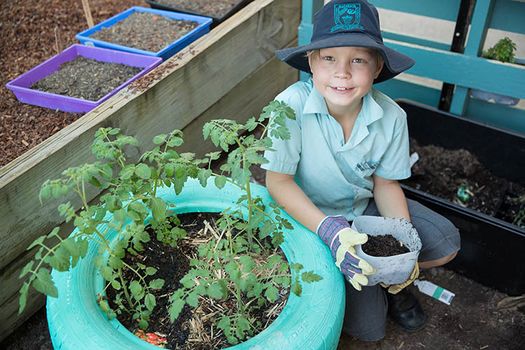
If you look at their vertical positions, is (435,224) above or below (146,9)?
below

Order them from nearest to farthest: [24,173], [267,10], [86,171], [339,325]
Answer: [86,171] < [339,325] < [24,173] < [267,10]

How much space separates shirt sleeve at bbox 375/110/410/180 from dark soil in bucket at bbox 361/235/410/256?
0.23m

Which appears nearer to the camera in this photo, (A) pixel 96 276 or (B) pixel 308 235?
(A) pixel 96 276

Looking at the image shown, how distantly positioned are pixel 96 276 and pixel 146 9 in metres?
1.70

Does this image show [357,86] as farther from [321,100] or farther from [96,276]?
[96,276]

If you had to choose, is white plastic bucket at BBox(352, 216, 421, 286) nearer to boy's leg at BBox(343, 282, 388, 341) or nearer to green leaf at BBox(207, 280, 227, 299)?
boy's leg at BBox(343, 282, 388, 341)


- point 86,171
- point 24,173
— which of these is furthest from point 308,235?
point 24,173

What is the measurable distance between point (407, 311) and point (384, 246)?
1.63 feet

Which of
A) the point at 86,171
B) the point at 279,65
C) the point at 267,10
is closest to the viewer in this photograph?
the point at 86,171

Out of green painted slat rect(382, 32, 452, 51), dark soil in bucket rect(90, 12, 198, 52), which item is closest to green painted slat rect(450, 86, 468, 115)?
green painted slat rect(382, 32, 452, 51)

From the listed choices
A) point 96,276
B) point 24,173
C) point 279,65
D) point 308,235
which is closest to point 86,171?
point 96,276

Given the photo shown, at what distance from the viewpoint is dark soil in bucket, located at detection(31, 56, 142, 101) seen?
2.13m

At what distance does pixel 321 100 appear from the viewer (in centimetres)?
164

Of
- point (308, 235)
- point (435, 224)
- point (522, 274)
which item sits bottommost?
point (522, 274)
